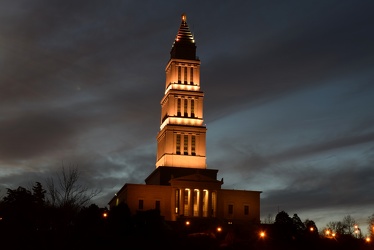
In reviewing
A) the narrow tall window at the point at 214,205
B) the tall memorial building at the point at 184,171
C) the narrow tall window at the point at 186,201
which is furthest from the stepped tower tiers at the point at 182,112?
the narrow tall window at the point at 214,205

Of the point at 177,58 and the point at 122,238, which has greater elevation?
the point at 177,58

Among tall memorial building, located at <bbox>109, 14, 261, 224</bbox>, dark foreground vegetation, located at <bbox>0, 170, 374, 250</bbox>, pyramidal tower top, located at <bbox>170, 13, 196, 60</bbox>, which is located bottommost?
dark foreground vegetation, located at <bbox>0, 170, 374, 250</bbox>

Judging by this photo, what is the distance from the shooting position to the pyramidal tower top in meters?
115

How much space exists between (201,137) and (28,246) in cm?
5899

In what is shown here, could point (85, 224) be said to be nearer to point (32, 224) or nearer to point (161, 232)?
point (32, 224)

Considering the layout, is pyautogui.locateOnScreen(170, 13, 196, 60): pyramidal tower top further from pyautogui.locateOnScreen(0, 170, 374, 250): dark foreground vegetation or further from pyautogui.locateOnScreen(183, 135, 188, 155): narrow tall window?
pyautogui.locateOnScreen(0, 170, 374, 250): dark foreground vegetation

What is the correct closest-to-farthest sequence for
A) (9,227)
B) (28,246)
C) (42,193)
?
(28,246)
(9,227)
(42,193)

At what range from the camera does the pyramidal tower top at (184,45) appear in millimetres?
A: 114688

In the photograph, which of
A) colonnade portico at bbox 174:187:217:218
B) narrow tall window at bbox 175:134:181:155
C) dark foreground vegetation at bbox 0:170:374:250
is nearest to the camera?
dark foreground vegetation at bbox 0:170:374:250

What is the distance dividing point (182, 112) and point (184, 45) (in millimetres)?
14003

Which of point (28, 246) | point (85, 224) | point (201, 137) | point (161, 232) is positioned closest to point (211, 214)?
point (201, 137)

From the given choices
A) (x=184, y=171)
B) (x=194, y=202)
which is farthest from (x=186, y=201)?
(x=184, y=171)

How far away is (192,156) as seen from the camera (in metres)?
106

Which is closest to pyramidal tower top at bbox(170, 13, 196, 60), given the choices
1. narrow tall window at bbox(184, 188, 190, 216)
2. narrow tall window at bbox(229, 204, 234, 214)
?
narrow tall window at bbox(184, 188, 190, 216)
